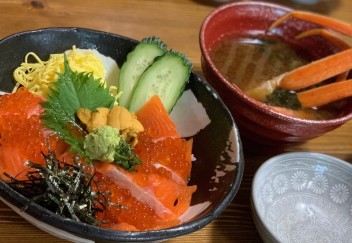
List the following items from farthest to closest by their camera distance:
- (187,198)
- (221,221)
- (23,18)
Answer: (23,18)
(221,221)
(187,198)

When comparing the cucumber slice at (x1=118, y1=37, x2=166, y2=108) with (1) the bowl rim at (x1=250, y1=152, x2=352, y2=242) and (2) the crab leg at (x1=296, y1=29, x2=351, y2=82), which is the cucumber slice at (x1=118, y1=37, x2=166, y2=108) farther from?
(2) the crab leg at (x1=296, y1=29, x2=351, y2=82)

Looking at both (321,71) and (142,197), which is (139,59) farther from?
(321,71)

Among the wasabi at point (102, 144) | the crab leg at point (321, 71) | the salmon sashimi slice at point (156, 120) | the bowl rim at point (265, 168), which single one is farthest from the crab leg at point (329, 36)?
the wasabi at point (102, 144)

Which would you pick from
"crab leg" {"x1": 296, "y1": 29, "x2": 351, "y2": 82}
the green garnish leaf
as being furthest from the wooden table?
the green garnish leaf

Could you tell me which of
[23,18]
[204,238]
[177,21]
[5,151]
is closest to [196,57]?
[177,21]

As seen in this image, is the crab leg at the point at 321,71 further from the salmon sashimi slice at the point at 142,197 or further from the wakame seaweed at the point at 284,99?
the salmon sashimi slice at the point at 142,197

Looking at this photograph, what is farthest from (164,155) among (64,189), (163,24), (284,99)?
(163,24)

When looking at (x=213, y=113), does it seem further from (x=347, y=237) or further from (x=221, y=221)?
(x=347, y=237)
